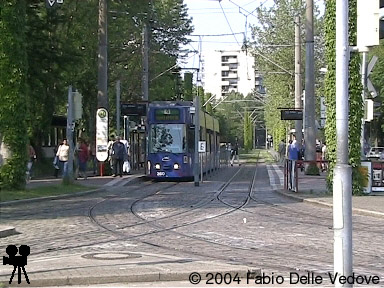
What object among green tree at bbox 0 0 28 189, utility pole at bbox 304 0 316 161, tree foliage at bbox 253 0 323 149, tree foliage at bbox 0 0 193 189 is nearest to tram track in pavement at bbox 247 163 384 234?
green tree at bbox 0 0 28 189

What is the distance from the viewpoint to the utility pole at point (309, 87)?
37.5m

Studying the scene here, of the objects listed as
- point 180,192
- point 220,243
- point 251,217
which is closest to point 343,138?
point 220,243

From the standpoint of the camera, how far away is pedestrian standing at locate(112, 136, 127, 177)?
122 ft

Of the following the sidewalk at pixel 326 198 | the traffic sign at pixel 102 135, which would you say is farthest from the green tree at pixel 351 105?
the traffic sign at pixel 102 135

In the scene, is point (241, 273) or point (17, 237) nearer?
point (241, 273)

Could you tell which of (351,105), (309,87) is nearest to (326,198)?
(351,105)

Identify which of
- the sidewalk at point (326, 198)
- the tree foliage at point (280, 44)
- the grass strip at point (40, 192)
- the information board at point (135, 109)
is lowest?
the sidewalk at point (326, 198)

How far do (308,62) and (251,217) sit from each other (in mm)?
19650

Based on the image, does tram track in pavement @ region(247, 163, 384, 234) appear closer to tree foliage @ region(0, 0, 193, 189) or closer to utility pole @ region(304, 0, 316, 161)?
tree foliage @ region(0, 0, 193, 189)

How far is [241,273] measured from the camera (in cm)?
1048

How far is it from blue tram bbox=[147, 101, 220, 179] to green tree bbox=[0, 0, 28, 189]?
Answer: 35.1 feet

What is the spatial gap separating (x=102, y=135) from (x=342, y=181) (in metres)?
27.3

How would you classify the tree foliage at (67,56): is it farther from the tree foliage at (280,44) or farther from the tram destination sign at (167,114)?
the tree foliage at (280,44)

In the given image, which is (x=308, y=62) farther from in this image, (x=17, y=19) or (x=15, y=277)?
(x=15, y=277)
